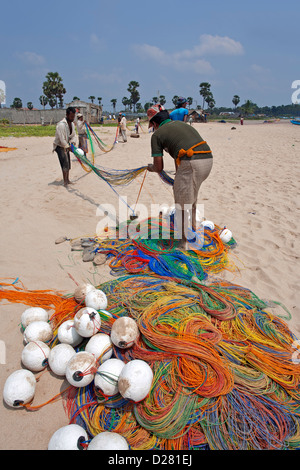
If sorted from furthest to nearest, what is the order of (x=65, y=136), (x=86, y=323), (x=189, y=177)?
(x=65, y=136) → (x=189, y=177) → (x=86, y=323)

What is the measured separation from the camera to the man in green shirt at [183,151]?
3.10 metres

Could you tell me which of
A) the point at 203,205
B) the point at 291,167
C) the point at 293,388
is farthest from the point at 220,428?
the point at 291,167

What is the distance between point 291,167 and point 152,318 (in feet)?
26.2

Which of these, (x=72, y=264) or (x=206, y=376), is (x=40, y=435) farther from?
(x=72, y=264)

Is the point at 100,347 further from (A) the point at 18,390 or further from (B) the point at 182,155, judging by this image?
(B) the point at 182,155

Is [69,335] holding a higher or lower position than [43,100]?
lower

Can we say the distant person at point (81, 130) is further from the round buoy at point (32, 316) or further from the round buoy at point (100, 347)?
the round buoy at point (100, 347)

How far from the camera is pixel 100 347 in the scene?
2.04m

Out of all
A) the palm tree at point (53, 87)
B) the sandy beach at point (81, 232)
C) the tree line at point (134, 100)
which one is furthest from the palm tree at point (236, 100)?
the sandy beach at point (81, 232)

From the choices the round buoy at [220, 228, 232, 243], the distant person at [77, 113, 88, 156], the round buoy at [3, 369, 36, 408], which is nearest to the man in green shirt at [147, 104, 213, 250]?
the round buoy at [220, 228, 232, 243]

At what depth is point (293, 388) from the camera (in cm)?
194

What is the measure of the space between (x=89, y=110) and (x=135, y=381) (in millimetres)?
37214

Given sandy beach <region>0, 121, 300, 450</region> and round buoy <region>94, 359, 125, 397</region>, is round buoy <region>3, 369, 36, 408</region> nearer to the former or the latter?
sandy beach <region>0, 121, 300, 450</region>

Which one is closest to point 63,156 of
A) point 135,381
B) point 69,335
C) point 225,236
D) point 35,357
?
point 225,236
